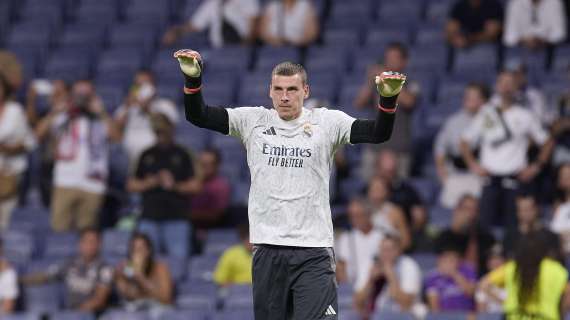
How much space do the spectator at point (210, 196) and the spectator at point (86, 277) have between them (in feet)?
4.28

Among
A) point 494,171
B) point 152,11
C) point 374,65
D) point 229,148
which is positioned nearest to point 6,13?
point 152,11

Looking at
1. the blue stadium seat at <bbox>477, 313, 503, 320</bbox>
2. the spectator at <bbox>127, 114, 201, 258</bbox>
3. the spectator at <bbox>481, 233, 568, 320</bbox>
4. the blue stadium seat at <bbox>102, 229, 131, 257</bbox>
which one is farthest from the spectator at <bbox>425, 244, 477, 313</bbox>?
the blue stadium seat at <bbox>102, 229, 131, 257</bbox>

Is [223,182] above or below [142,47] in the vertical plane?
below

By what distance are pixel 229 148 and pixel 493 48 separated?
3.16m

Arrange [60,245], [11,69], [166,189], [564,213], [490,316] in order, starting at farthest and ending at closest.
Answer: [11,69] → [60,245] → [166,189] → [564,213] → [490,316]

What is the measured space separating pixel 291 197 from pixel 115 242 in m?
7.07

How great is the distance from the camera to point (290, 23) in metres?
17.0

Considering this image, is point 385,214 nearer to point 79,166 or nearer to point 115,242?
point 115,242

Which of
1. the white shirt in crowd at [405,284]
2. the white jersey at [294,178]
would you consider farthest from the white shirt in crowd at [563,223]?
the white jersey at [294,178]

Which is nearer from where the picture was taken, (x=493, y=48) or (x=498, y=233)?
(x=498, y=233)

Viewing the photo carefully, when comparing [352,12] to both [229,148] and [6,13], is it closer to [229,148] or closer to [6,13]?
[229,148]

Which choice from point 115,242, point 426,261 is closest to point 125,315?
point 115,242

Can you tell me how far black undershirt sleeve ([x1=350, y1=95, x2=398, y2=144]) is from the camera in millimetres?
7791

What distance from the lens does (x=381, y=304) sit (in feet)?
41.9
